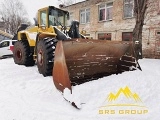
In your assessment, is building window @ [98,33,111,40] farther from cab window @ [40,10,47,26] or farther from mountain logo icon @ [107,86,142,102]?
mountain logo icon @ [107,86,142,102]

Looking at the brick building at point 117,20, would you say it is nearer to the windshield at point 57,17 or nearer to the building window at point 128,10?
the building window at point 128,10

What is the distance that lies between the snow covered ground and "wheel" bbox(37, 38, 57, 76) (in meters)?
0.49

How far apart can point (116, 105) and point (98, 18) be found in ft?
41.4

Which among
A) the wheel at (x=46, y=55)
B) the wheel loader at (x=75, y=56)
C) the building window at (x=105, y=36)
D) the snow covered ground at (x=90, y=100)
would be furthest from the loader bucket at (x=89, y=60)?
the building window at (x=105, y=36)

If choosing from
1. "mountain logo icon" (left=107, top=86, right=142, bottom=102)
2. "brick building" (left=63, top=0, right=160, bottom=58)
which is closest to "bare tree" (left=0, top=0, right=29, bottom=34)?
"brick building" (left=63, top=0, right=160, bottom=58)

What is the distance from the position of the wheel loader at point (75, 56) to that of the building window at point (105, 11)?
8561 mm

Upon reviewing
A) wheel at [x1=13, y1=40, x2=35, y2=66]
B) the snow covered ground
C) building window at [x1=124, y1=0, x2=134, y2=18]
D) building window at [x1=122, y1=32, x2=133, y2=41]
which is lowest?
the snow covered ground

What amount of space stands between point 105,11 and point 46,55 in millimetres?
10754

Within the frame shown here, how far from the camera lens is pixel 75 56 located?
449 cm

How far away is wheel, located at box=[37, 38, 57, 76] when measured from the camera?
491cm

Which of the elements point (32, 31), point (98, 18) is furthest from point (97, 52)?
point (98, 18)

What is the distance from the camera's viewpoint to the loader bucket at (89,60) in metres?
3.89

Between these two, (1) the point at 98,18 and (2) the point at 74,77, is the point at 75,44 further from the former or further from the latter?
(1) the point at 98,18

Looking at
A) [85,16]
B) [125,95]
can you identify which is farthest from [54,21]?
[85,16]
